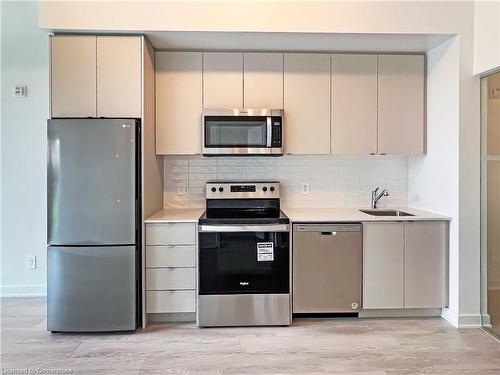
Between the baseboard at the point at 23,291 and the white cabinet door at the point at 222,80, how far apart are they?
2378 millimetres

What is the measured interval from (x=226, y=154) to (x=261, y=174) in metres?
0.55

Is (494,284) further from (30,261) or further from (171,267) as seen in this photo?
(30,261)

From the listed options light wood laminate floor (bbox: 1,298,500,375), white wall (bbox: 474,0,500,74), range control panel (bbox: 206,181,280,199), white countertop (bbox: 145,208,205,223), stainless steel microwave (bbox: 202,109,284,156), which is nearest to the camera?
light wood laminate floor (bbox: 1,298,500,375)

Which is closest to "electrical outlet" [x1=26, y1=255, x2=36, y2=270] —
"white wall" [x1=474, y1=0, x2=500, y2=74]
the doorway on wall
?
the doorway on wall

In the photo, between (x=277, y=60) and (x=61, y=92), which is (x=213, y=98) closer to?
(x=277, y=60)

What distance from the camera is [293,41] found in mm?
2871

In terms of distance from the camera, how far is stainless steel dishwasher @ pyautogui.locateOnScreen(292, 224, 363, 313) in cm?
283

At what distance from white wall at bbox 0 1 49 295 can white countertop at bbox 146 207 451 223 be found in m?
1.30

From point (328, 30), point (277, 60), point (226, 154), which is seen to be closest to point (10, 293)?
point (226, 154)

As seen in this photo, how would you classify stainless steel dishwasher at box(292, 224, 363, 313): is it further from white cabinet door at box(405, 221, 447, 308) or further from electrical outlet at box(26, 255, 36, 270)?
electrical outlet at box(26, 255, 36, 270)

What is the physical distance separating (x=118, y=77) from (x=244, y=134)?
3.47 ft

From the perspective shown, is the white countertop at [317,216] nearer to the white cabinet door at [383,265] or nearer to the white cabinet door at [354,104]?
the white cabinet door at [383,265]

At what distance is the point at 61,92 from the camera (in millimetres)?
2656

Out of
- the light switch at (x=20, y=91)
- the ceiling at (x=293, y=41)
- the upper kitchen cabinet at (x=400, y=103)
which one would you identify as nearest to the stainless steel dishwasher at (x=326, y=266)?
the upper kitchen cabinet at (x=400, y=103)
